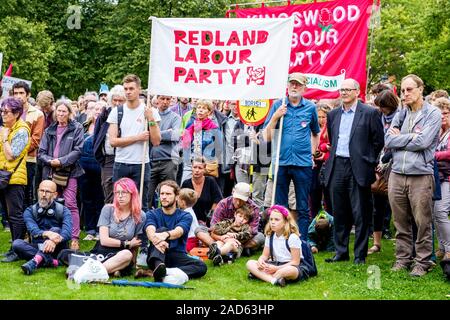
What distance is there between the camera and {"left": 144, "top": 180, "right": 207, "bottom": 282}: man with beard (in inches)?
316

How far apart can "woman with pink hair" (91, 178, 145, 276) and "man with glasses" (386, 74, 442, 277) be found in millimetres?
3073

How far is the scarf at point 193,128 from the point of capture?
11266 millimetres

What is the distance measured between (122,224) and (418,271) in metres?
3.51

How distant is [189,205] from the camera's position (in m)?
9.71

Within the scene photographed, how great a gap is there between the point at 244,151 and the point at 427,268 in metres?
4.46

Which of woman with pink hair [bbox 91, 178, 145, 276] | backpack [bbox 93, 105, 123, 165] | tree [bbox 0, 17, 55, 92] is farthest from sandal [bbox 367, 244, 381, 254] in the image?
tree [bbox 0, 17, 55, 92]

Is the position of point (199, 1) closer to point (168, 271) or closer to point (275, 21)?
point (275, 21)

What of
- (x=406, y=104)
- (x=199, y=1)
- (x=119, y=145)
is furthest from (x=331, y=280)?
(x=199, y=1)

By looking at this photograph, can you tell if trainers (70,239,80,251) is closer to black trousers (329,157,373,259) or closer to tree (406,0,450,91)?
black trousers (329,157,373,259)

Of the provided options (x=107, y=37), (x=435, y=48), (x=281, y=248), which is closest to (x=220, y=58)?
(x=281, y=248)

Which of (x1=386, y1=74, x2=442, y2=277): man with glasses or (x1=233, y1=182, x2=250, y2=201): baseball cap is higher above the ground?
(x1=386, y1=74, x2=442, y2=277): man with glasses

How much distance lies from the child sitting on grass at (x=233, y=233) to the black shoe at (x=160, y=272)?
55.7 inches

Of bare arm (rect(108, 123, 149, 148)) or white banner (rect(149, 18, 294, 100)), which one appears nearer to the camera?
bare arm (rect(108, 123, 149, 148))

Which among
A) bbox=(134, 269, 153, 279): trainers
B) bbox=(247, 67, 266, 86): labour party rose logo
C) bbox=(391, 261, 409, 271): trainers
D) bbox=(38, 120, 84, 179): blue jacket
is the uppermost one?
bbox=(247, 67, 266, 86): labour party rose logo
